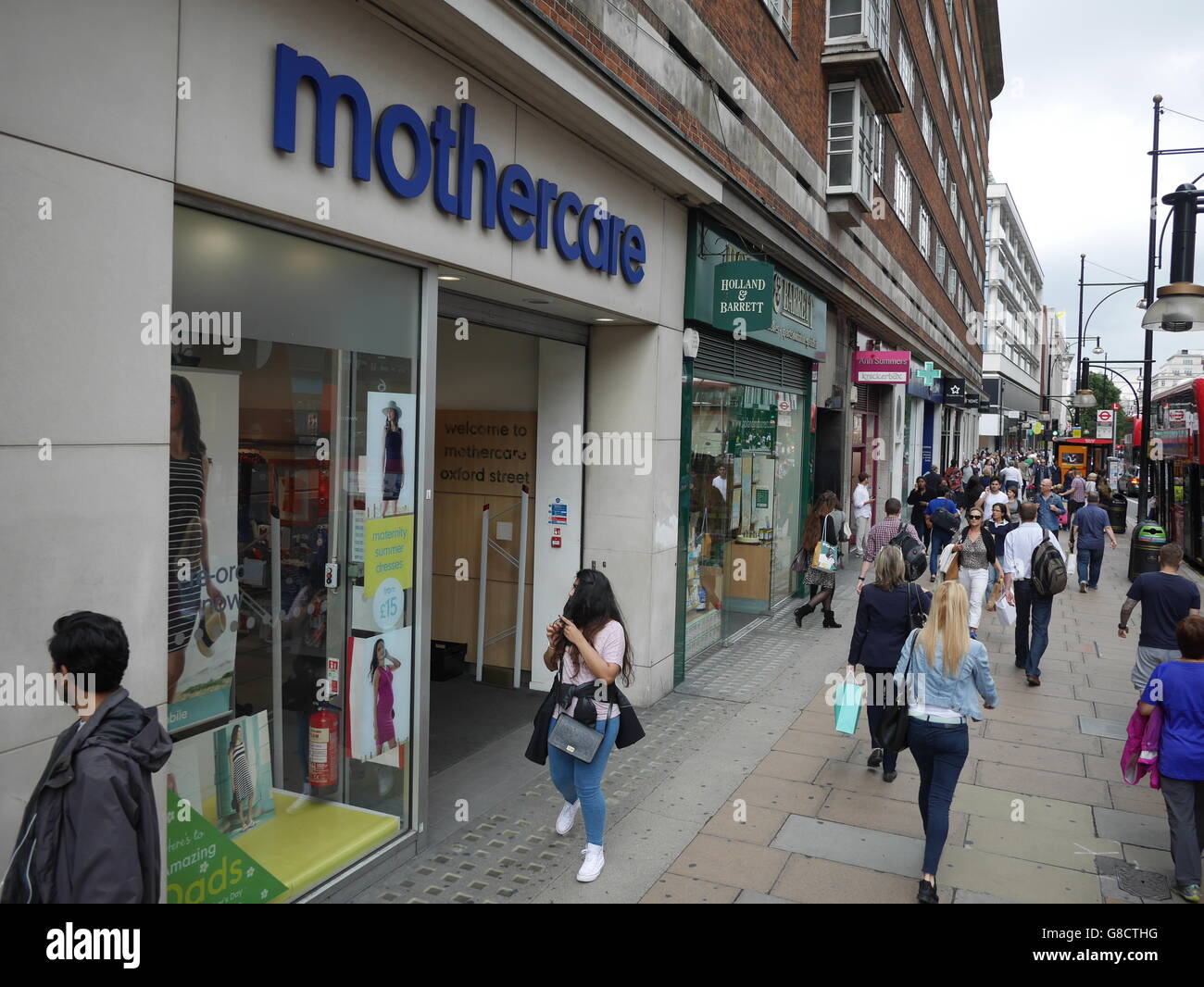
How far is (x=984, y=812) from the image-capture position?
6.52 meters

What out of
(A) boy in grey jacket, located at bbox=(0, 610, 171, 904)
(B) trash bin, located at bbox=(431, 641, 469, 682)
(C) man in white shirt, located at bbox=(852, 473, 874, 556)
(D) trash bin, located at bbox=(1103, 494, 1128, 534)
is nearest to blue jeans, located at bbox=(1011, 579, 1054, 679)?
(B) trash bin, located at bbox=(431, 641, 469, 682)

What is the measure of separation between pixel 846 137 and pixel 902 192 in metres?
7.89

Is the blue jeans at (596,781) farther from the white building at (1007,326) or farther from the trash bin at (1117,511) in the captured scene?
the white building at (1007,326)

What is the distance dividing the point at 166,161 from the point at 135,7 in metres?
0.55

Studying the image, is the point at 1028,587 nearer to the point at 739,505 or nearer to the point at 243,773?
the point at 739,505

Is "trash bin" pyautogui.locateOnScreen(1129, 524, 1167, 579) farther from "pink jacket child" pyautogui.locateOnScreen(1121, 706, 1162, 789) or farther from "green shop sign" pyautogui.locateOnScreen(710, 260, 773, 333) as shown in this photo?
"pink jacket child" pyautogui.locateOnScreen(1121, 706, 1162, 789)

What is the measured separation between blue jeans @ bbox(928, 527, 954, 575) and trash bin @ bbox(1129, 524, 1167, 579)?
3116 mm

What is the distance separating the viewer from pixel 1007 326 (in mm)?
66750

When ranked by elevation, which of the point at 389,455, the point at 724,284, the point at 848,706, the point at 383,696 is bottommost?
the point at 848,706

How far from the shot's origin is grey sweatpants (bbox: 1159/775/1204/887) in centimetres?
524

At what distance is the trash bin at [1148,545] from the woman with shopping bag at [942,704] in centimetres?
1199

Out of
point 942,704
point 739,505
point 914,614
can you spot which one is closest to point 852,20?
point 739,505

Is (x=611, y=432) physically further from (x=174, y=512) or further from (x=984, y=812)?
(x=174, y=512)
